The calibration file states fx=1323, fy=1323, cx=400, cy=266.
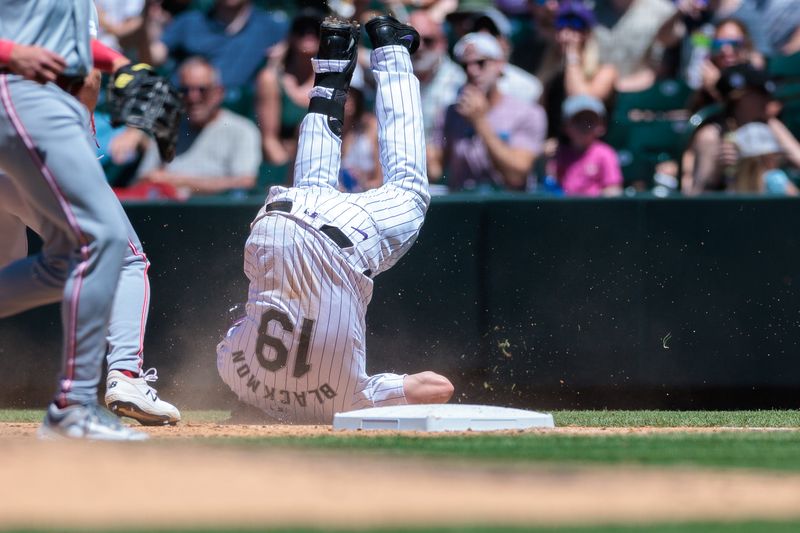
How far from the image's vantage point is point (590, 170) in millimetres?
8375

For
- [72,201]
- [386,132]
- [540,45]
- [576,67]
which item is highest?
[540,45]

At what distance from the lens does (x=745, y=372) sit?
265 inches

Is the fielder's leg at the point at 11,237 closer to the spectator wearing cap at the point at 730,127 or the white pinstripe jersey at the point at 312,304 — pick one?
the white pinstripe jersey at the point at 312,304

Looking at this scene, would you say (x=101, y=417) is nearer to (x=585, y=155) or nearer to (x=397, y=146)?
(x=397, y=146)

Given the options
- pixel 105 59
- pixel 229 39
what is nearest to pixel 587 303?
pixel 105 59

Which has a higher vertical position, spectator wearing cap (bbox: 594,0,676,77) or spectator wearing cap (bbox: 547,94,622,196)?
spectator wearing cap (bbox: 594,0,676,77)

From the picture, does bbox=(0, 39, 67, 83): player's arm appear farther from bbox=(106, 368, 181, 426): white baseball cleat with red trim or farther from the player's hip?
the player's hip

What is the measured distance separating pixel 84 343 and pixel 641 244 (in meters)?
3.43

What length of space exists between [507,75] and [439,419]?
4225 mm

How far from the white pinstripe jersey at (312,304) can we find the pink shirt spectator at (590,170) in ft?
8.23

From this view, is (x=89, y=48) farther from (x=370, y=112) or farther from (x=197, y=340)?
(x=370, y=112)

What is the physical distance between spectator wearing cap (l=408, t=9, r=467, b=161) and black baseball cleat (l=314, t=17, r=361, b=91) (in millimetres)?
2596

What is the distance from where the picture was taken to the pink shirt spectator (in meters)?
8.34

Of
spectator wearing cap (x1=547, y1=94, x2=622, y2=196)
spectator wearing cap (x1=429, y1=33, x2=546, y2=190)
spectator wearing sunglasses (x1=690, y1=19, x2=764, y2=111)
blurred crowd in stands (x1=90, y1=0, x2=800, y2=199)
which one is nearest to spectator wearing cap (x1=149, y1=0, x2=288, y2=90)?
blurred crowd in stands (x1=90, y1=0, x2=800, y2=199)
